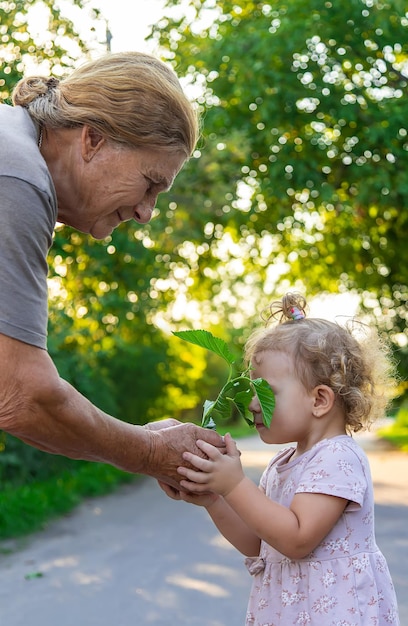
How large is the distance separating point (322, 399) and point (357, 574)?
0.52m

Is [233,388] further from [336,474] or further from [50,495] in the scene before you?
[50,495]

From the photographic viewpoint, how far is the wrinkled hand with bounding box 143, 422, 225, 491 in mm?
2826

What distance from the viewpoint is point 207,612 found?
572 centimetres

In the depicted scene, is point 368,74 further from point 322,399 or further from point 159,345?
point 322,399

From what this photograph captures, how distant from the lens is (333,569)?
278cm

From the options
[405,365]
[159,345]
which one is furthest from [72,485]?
[405,365]

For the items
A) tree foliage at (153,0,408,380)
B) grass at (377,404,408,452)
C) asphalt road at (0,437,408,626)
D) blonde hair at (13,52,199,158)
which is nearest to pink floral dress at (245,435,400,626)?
blonde hair at (13,52,199,158)

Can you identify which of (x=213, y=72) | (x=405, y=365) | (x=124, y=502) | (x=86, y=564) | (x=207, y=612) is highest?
(x=213, y=72)

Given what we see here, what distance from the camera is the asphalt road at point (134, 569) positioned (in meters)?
5.70

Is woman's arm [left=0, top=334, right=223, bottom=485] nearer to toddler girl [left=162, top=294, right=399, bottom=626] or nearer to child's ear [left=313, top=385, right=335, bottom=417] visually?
toddler girl [left=162, top=294, right=399, bottom=626]

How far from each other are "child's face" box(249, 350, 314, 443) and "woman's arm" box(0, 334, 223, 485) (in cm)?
16

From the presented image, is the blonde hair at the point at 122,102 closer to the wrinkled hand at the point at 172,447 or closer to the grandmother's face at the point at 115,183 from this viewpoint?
the grandmother's face at the point at 115,183

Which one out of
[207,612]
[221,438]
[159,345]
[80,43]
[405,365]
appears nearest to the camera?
[221,438]

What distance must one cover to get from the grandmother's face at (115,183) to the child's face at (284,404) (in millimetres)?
620
